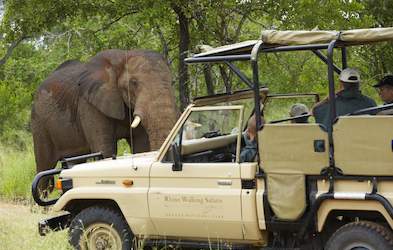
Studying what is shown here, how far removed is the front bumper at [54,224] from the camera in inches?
328

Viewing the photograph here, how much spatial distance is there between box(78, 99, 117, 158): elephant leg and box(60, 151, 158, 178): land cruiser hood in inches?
175

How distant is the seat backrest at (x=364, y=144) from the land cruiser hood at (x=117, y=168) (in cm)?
192

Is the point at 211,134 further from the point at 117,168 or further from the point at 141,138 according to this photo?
the point at 141,138

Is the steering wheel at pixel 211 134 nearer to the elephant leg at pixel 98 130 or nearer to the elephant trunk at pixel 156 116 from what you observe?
the elephant trunk at pixel 156 116

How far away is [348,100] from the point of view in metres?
7.46

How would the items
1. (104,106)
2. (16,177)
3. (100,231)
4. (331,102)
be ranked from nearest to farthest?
(331,102) → (100,231) → (104,106) → (16,177)

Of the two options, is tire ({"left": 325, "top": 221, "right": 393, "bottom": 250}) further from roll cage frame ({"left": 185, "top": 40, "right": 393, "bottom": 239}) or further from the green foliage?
the green foliage

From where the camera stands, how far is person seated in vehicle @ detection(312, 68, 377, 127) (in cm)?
741

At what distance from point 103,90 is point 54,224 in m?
4.63

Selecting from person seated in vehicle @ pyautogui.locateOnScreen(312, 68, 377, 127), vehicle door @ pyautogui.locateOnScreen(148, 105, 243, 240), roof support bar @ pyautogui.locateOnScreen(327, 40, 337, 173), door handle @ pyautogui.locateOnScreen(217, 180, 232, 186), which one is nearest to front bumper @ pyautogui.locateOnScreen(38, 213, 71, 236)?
vehicle door @ pyautogui.locateOnScreen(148, 105, 243, 240)

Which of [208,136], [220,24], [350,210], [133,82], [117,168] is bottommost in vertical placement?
[350,210]

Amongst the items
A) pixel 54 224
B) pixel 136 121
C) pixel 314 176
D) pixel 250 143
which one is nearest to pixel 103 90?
pixel 136 121

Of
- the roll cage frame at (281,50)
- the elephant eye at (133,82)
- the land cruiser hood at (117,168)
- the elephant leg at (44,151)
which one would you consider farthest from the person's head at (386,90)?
the elephant leg at (44,151)

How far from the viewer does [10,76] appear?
68.1 feet
